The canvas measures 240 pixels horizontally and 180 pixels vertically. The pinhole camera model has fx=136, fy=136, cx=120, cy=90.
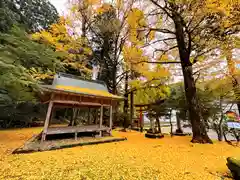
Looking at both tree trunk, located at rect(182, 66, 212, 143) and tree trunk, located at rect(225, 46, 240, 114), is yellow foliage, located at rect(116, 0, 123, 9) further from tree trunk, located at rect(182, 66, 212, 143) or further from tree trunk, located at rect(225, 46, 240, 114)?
tree trunk, located at rect(225, 46, 240, 114)

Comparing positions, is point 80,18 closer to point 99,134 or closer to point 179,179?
point 99,134

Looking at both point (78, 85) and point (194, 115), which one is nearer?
point (194, 115)

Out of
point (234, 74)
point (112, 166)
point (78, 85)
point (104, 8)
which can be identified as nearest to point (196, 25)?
point (234, 74)

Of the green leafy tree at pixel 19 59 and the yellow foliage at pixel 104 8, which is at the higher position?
the yellow foliage at pixel 104 8

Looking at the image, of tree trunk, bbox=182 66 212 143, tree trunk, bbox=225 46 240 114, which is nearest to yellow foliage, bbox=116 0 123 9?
tree trunk, bbox=182 66 212 143

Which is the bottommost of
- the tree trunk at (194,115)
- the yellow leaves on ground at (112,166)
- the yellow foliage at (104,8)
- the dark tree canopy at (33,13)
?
the yellow leaves on ground at (112,166)

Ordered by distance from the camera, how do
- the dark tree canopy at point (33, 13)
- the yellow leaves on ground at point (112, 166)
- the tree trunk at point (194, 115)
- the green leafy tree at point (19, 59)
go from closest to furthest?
the yellow leaves on ground at point (112, 166), the green leafy tree at point (19, 59), the tree trunk at point (194, 115), the dark tree canopy at point (33, 13)

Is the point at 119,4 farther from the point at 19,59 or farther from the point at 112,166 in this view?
the point at 112,166

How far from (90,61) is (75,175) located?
1158 centimetres

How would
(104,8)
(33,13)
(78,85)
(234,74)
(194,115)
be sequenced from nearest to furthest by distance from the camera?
(194,115) → (234,74) → (78,85) → (33,13) → (104,8)

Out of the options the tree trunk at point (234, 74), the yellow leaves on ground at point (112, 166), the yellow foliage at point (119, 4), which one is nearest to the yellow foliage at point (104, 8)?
the yellow foliage at point (119, 4)

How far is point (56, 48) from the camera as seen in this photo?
10.2 m

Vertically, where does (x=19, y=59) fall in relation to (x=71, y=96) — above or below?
above

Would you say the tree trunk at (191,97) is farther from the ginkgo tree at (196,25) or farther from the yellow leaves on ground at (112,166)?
the yellow leaves on ground at (112,166)
